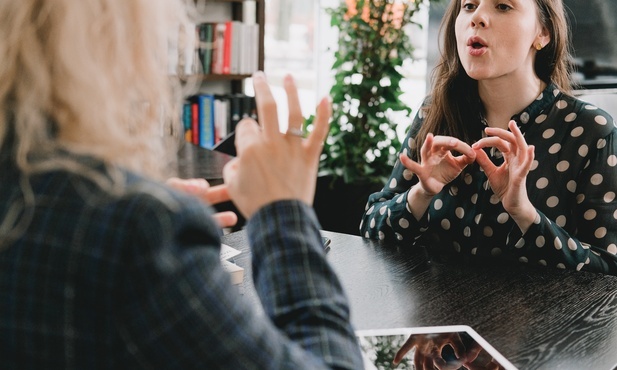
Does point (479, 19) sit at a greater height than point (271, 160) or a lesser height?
greater

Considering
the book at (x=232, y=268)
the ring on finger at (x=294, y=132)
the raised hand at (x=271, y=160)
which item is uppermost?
the ring on finger at (x=294, y=132)

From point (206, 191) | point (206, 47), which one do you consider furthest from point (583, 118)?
point (206, 47)

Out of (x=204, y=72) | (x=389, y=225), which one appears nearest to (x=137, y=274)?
(x=389, y=225)

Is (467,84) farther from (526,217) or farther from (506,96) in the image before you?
(526,217)

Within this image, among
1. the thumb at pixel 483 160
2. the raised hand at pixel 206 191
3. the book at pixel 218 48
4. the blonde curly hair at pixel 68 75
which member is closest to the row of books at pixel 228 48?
the book at pixel 218 48

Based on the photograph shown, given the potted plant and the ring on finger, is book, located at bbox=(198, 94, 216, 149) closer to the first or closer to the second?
the potted plant

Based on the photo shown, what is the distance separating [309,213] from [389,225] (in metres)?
1.07

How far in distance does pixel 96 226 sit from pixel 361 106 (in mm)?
3266

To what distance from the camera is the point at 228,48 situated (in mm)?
3996

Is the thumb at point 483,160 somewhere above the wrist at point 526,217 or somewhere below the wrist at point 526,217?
above

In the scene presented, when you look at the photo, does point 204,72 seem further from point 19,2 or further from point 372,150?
point 19,2

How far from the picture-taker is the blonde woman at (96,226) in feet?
1.69

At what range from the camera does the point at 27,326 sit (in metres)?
0.52

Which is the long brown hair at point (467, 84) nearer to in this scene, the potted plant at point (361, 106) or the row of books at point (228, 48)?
the potted plant at point (361, 106)
